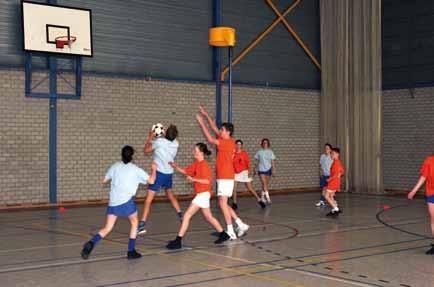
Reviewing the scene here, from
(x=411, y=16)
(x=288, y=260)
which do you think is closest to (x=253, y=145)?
(x=411, y=16)

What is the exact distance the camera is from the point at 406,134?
23.8 meters

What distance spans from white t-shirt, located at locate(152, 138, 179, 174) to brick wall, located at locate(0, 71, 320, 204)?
7396mm

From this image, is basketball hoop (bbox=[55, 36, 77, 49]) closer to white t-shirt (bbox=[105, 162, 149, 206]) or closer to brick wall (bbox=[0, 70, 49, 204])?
brick wall (bbox=[0, 70, 49, 204])

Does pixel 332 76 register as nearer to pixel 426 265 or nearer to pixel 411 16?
pixel 411 16

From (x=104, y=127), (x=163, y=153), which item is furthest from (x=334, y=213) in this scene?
(x=104, y=127)

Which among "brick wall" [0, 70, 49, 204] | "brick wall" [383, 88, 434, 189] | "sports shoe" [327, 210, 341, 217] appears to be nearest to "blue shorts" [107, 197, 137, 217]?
"sports shoe" [327, 210, 341, 217]

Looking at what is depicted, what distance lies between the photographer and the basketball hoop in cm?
1825

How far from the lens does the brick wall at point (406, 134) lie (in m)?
23.1

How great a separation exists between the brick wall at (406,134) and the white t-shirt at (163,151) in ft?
43.5

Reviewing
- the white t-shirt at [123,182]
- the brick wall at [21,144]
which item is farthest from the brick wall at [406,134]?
the white t-shirt at [123,182]

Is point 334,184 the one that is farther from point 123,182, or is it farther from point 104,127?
point 123,182

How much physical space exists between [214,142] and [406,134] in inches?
559

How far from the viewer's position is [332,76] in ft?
82.4

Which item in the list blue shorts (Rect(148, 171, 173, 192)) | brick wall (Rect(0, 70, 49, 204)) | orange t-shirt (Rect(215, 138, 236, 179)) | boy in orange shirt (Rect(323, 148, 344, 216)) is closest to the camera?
orange t-shirt (Rect(215, 138, 236, 179))
